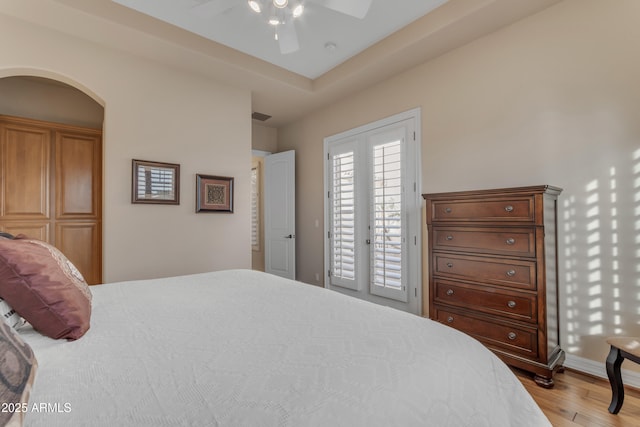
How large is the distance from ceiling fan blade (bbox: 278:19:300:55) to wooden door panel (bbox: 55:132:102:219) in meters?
2.55

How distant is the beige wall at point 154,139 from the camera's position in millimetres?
2621

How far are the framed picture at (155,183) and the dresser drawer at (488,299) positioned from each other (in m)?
2.71

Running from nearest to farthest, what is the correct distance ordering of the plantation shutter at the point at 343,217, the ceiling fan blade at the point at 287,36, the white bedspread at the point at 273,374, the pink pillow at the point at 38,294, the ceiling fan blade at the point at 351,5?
the white bedspread at the point at 273,374, the pink pillow at the point at 38,294, the ceiling fan blade at the point at 351,5, the ceiling fan blade at the point at 287,36, the plantation shutter at the point at 343,217

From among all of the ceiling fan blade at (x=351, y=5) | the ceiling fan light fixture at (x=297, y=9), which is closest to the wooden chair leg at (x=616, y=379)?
the ceiling fan blade at (x=351, y=5)

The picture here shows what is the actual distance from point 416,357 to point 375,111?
3332mm

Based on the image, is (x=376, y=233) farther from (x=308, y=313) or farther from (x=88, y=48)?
(x=88, y=48)

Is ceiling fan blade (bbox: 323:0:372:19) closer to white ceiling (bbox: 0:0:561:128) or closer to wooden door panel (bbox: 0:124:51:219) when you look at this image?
white ceiling (bbox: 0:0:561:128)

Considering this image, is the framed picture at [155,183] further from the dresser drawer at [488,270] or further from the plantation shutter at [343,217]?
the dresser drawer at [488,270]

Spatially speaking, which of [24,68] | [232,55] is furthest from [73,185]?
[232,55]

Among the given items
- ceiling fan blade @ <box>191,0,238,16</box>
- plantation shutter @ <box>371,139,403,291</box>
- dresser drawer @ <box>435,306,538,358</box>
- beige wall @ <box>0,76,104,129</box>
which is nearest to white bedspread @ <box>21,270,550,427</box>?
dresser drawer @ <box>435,306,538,358</box>

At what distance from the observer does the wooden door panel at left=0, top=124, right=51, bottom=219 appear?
2.98m

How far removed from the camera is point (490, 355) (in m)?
1.01

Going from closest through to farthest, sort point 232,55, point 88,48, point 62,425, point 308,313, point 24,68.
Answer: point 62,425 < point 308,313 < point 24,68 < point 88,48 < point 232,55

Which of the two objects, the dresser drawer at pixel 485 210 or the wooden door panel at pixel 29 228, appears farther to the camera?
the wooden door panel at pixel 29 228
